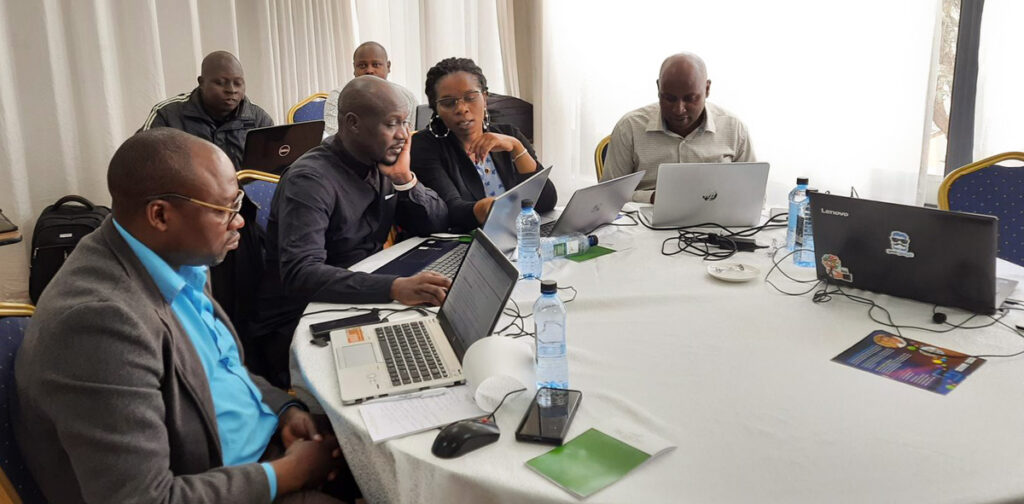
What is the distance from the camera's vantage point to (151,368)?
3.53 feet

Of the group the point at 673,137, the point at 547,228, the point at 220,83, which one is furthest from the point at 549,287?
the point at 220,83

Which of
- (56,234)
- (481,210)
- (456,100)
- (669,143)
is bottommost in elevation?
(56,234)

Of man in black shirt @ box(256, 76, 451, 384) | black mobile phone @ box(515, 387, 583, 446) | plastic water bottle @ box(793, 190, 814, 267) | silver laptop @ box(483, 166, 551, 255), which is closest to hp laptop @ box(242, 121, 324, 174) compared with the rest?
man in black shirt @ box(256, 76, 451, 384)

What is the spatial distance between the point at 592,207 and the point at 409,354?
1068mm

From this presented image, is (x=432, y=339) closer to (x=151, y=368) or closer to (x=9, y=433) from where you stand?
(x=151, y=368)

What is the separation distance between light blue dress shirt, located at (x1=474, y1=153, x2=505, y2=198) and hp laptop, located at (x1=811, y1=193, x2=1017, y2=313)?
1412mm

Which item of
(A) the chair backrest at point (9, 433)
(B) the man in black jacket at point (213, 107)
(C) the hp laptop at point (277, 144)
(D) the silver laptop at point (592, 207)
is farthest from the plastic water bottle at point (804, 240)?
(B) the man in black jacket at point (213, 107)

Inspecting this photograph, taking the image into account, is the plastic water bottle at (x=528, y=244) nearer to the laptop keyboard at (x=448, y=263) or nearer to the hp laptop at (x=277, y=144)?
the laptop keyboard at (x=448, y=263)

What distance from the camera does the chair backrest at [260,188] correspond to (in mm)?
2492

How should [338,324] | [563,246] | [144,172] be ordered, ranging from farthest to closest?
[563,246], [338,324], [144,172]

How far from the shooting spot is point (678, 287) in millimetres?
1884

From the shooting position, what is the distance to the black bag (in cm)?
350

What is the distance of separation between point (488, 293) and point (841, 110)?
9.93 feet

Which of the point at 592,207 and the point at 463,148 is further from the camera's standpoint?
the point at 463,148
